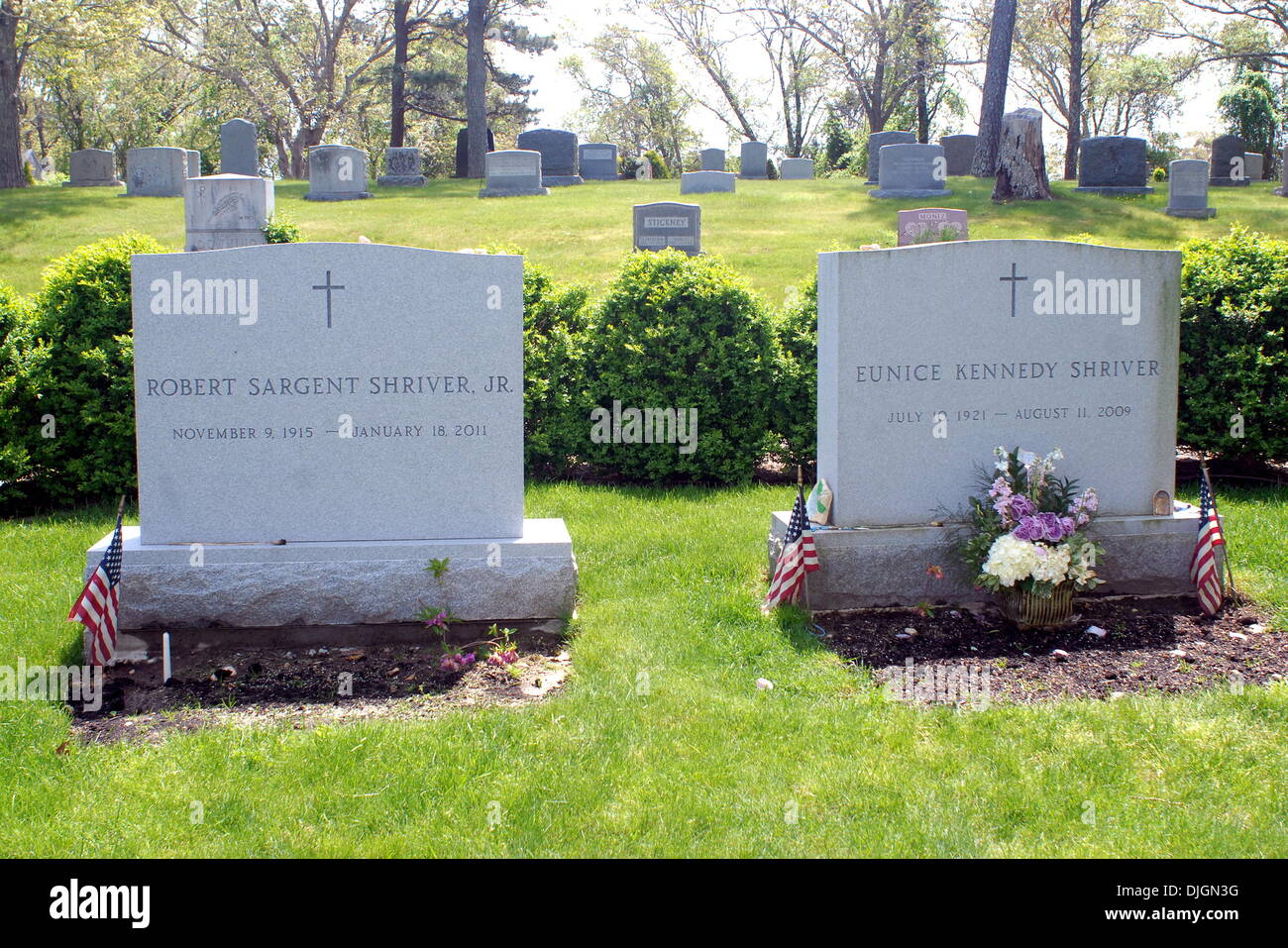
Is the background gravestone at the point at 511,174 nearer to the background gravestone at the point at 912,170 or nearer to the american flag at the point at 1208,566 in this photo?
the background gravestone at the point at 912,170

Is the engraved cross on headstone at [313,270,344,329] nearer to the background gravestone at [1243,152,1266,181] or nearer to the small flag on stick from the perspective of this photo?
the small flag on stick

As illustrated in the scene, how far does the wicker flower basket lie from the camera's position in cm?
553

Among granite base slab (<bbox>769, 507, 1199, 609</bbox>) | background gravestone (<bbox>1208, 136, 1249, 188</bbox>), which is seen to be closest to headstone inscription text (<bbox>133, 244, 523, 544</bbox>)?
granite base slab (<bbox>769, 507, 1199, 609</bbox>)

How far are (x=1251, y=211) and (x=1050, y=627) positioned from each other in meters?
20.5

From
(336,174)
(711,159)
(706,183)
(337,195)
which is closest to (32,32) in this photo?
(336,174)

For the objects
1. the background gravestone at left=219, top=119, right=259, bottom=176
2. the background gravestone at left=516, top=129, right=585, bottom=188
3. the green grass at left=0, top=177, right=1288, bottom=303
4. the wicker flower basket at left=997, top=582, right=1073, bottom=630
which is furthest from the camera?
the background gravestone at left=516, top=129, right=585, bottom=188

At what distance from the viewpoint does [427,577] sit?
5.61 metres

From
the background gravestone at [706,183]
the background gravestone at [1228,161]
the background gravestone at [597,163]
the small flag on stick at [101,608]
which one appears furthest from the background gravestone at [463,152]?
the small flag on stick at [101,608]

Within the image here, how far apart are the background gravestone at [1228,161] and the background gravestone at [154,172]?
2651 centimetres

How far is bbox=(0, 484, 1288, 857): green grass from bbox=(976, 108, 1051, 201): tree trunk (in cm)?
2008

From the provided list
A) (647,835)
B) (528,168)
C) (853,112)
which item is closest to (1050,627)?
(647,835)

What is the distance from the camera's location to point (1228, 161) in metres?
30.3

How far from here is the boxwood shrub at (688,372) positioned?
847cm

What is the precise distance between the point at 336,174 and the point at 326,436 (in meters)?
21.4
